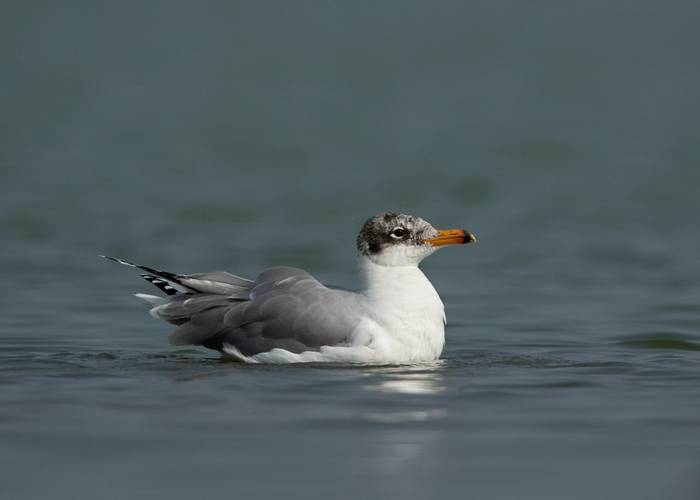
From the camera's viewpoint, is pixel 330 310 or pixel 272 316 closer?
pixel 330 310

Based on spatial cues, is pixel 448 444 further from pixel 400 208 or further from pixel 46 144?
pixel 46 144

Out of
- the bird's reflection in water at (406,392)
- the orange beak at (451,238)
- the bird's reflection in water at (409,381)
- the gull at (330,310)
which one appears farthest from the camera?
the orange beak at (451,238)

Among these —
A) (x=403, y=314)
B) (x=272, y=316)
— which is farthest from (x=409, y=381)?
(x=272, y=316)

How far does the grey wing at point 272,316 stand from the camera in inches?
450

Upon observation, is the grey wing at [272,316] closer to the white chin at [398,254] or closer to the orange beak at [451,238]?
the white chin at [398,254]

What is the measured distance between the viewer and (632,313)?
49.0 ft

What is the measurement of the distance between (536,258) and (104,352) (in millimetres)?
7868

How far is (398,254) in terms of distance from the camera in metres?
11.9

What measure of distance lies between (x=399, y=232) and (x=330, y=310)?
2.79 feet

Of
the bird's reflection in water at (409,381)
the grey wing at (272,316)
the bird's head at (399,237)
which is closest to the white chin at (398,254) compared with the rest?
the bird's head at (399,237)

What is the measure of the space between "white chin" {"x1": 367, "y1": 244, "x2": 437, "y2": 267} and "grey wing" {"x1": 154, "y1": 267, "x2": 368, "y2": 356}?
0.35 meters

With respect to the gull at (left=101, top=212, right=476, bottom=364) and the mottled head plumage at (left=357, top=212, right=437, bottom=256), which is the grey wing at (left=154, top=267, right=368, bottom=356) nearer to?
the gull at (left=101, top=212, right=476, bottom=364)

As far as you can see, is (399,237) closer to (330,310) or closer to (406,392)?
(330,310)

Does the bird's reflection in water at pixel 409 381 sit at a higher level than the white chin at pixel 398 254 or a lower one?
lower
